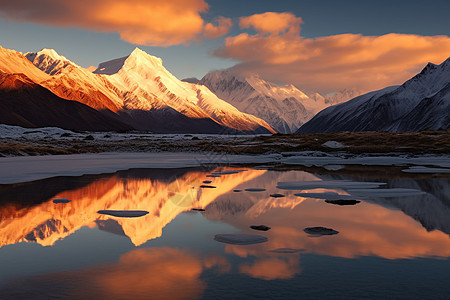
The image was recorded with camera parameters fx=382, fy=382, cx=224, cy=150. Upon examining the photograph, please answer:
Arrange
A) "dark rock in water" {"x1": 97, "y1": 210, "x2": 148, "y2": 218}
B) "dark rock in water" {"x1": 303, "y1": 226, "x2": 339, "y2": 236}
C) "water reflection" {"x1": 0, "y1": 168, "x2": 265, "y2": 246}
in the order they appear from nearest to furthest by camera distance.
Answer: "water reflection" {"x1": 0, "y1": 168, "x2": 265, "y2": 246}, "dark rock in water" {"x1": 303, "y1": 226, "x2": 339, "y2": 236}, "dark rock in water" {"x1": 97, "y1": 210, "x2": 148, "y2": 218}

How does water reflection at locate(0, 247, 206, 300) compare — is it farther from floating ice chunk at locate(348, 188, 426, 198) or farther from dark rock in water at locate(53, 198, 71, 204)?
floating ice chunk at locate(348, 188, 426, 198)

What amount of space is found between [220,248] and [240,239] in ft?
3.12

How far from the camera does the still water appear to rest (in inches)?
289

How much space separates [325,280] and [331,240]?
3.34 m

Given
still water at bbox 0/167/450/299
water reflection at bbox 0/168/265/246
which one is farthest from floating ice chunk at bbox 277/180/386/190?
water reflection at bbox 0/168/265/246

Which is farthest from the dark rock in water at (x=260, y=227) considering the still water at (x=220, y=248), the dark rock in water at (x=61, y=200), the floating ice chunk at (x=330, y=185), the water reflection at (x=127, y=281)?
the floating ice chunk at (x=330, y=185)

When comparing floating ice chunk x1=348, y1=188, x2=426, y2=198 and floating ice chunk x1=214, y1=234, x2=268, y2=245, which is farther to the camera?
floating ice chunk x1=348, y1=188, x2=426, y2=198

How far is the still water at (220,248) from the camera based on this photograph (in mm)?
7352

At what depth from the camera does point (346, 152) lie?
58312mm

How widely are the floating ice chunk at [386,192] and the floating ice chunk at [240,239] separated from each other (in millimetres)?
9772

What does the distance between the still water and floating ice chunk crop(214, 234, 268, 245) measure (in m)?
0.24

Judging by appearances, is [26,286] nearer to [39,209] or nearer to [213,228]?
[213,228]

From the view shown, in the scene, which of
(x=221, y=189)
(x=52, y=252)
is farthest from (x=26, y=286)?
(x=221, y=189)

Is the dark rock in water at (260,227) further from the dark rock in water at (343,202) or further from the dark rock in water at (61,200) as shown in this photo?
the dark rock in water at (61,200)
